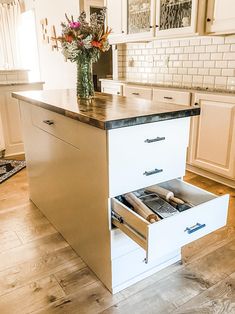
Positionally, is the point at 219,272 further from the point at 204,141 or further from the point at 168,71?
the point at 168,71

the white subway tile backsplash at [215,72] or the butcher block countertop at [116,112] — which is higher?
the white subway tile backsplash at [215,72]

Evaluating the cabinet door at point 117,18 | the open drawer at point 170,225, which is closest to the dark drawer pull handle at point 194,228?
the open drawer at point 170,225

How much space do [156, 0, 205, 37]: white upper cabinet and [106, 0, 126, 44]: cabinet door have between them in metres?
0.66

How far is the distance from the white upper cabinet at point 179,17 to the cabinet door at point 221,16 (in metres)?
0.08

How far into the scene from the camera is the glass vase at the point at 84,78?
1738 millimetres

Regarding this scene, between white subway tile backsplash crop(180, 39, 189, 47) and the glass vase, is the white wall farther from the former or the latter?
the glass vase

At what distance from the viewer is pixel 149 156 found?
1.40 meters

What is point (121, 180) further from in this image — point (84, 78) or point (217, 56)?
point (217, 56)

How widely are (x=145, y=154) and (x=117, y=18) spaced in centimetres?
298

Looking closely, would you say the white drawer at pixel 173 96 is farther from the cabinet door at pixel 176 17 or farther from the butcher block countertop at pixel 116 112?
the butcher block countertop at pixel 116 112

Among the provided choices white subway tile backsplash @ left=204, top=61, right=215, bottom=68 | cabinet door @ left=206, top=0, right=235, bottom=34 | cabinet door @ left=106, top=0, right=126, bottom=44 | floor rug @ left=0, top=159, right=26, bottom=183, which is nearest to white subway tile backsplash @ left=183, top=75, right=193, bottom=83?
white subway tile backsplash @ left=204, top=61, right=215, bottom=68

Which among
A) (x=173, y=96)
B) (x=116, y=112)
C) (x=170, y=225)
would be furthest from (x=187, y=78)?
(x=170, y=225)

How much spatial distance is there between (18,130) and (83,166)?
2.40 metres

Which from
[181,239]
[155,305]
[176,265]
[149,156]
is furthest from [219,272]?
[149,156]
